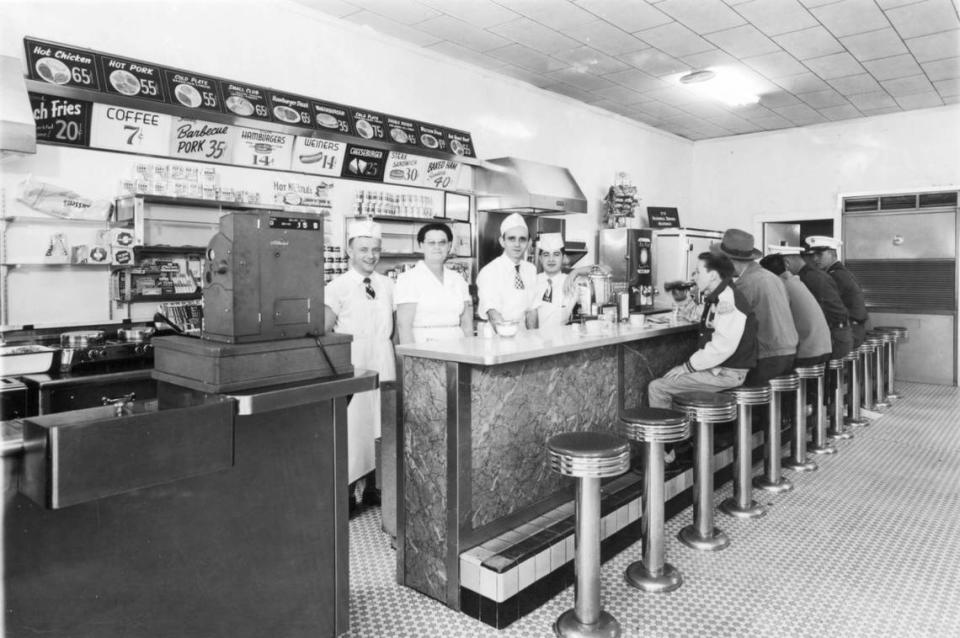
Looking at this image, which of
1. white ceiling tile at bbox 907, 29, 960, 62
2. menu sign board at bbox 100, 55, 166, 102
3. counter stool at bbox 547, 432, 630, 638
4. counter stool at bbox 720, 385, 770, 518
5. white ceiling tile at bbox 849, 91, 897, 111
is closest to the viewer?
counter stool at bbox 547, 432, 630, 638

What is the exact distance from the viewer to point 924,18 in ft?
18.9

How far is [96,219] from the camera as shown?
172 inches

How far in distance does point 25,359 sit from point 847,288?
6.80m

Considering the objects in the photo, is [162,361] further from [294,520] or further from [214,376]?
[294,520]

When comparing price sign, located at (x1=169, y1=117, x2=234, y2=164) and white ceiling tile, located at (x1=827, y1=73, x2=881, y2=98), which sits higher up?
white ceiling tile, located at (x1=827, y1=73, x2=881, y2=98)

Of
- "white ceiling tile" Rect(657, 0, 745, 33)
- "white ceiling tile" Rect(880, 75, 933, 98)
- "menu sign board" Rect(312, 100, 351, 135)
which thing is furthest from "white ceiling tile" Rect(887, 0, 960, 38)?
"menu sign board" Rect(312, 100, 351, 135)

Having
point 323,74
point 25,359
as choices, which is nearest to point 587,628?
point 25,359

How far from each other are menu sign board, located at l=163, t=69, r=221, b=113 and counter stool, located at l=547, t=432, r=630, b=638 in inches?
145

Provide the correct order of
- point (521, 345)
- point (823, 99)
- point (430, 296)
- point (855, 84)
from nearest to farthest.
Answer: point (521, 345)
point (430, 296)
point (855, 84)
point (823, 99)

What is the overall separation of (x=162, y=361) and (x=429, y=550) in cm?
146

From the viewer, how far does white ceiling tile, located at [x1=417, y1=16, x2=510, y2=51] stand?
5.78 m

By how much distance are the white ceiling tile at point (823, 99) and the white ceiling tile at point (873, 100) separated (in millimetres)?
155

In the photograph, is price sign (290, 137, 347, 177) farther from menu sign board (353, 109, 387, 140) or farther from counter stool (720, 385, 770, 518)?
counter stool (720, 385, 770, 518)

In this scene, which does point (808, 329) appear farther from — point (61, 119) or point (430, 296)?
point (61, 119)
